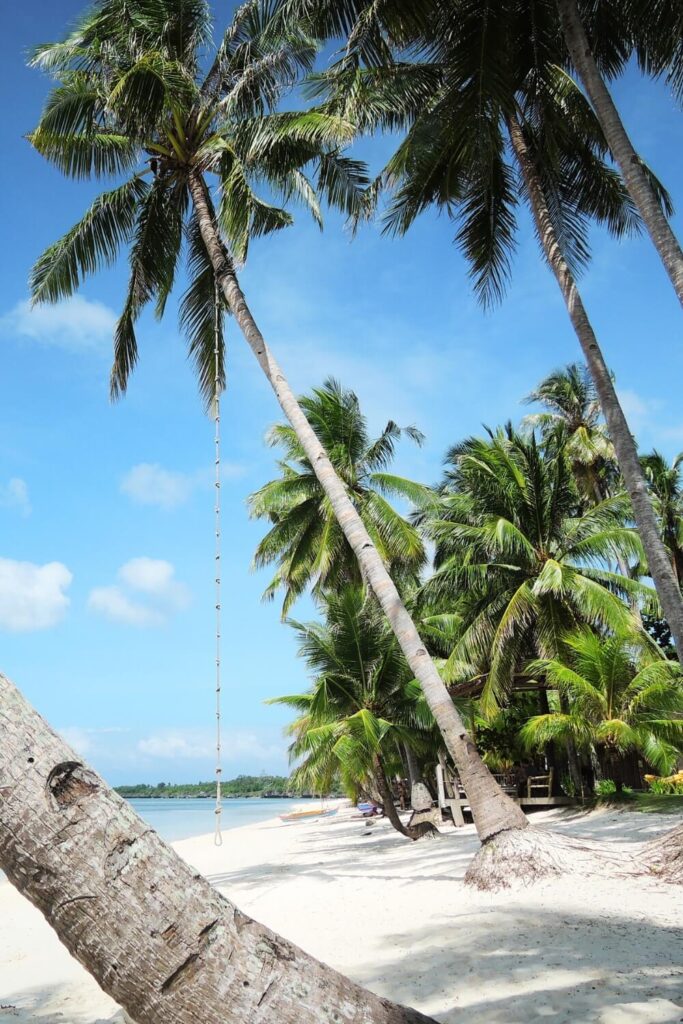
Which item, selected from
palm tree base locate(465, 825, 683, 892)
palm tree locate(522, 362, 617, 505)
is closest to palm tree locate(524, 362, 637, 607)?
palm tree locate(522, 362, 617, 505)

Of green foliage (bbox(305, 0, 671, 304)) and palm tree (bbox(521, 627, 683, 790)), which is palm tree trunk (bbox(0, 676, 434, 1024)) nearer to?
green foliage (bbox(305, 0, 671, 304))

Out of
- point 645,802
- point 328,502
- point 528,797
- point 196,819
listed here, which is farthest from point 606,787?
point 196,819

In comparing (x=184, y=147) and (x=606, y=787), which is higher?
(x=184, y=147)

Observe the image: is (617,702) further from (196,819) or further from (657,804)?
(196,819)

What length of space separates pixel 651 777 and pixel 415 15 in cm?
1726

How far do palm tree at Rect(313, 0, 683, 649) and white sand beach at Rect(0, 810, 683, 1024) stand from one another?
319cm

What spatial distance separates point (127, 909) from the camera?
1.75 meters

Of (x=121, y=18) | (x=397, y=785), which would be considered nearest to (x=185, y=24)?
(x=121, y=18)

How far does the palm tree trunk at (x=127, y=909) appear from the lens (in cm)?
173

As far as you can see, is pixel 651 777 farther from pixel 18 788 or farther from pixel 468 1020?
pixel 18 788

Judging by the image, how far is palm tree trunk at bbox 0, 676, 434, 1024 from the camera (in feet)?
5.68

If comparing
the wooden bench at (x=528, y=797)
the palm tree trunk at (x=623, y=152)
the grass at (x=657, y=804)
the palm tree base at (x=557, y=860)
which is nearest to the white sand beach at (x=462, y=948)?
the palm tree base at (x=557, y=860)

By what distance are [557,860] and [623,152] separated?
323 inches

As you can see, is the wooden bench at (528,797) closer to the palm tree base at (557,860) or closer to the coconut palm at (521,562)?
the coconut palm at (521,562)
